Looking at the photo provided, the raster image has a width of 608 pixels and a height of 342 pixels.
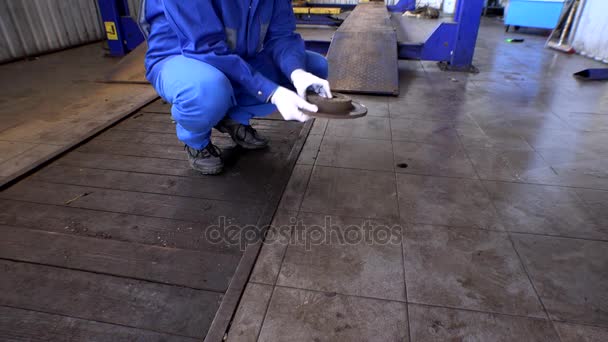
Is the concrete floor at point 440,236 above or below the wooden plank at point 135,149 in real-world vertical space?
above

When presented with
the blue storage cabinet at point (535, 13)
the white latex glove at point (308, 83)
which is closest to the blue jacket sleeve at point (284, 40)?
the white latex glove at point (308, 83)

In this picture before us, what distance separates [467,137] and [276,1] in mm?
1495

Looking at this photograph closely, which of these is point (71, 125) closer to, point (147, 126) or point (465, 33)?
point (147, 126)

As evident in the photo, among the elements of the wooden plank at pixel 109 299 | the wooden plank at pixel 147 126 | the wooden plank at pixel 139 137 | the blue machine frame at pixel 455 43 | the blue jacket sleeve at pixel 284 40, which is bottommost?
the wooden plank at pixel 147 126

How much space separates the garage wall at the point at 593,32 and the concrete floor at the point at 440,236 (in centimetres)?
293

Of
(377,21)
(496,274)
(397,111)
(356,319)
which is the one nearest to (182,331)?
(356,319)

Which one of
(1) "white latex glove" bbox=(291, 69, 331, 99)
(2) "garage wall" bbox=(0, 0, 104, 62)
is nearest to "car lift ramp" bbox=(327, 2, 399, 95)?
(1) "white latex glove" bbox=(291, 69, 331, 99)

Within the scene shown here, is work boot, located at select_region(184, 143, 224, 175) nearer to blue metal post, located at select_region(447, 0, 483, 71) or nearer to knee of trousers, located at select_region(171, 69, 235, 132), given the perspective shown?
knee of trousers, located at select_region(171, 69, 235, 132)

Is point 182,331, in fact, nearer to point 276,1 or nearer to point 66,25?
point 276,1

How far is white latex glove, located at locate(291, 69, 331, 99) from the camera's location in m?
1.63

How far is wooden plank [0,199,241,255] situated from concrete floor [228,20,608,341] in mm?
316

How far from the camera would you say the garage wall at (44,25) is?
4.60 metres

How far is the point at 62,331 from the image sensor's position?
1042mm

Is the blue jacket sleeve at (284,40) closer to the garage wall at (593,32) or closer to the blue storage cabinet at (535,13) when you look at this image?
the garage wall at (593,32)
